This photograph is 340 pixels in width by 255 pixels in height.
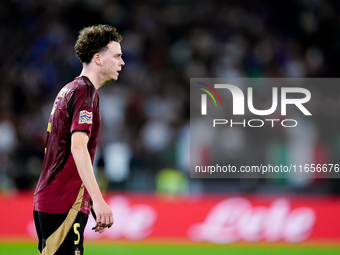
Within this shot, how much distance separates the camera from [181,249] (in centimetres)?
765

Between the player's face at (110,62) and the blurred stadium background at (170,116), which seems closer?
the player's face at (110,62)

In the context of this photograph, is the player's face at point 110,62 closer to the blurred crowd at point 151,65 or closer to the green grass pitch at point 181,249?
the green grass pitch at point 181,249

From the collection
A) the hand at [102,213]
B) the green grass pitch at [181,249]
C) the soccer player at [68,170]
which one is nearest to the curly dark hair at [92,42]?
the soccer player at [68,170]

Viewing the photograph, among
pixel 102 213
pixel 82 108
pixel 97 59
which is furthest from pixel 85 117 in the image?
pixel 102 213

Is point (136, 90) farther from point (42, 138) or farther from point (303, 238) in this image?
point (303, 238)

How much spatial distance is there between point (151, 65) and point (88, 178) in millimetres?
9150

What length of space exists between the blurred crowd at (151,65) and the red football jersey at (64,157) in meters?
5.53

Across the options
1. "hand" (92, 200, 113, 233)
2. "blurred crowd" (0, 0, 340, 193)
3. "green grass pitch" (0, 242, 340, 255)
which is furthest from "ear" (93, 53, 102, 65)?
"blurred crowd" (0, 0, 340, 193)

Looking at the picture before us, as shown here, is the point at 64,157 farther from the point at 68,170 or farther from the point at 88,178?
the point at 88,178

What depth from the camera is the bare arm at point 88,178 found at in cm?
279

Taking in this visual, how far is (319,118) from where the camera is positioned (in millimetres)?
9406

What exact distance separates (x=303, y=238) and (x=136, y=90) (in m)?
4.80

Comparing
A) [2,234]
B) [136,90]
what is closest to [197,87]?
[136,90]

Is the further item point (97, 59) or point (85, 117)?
point (97, 59)
